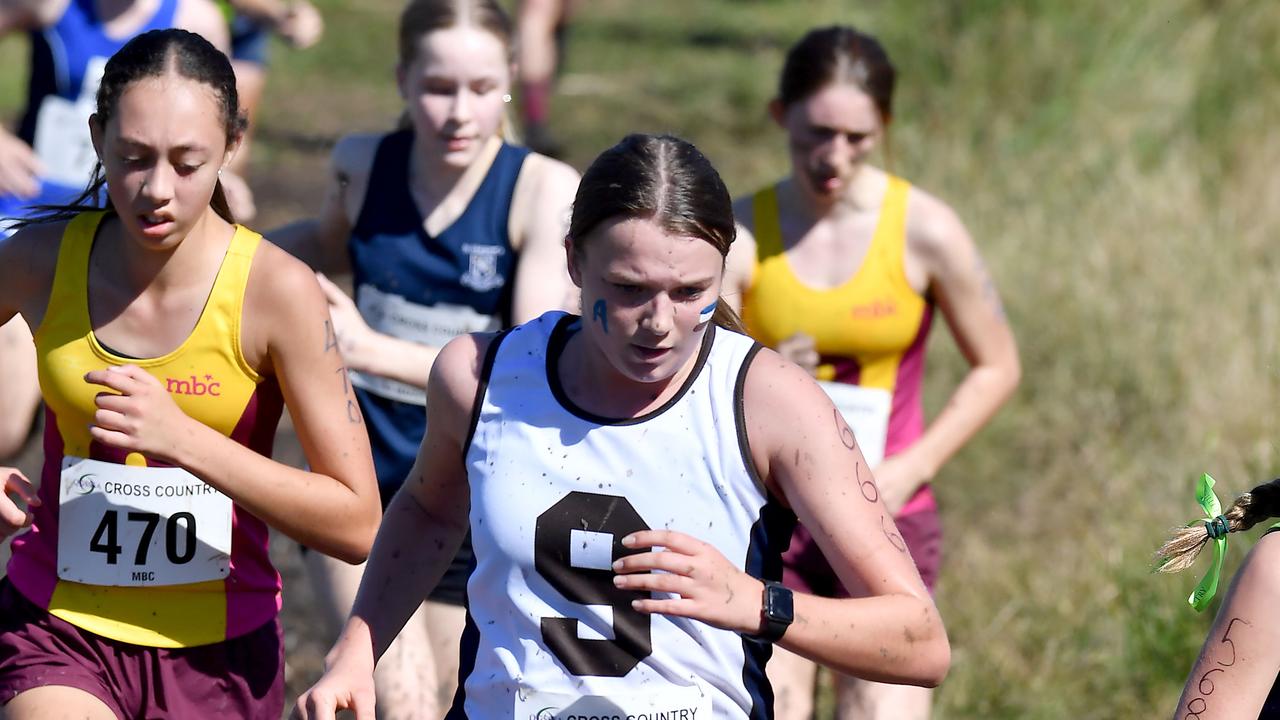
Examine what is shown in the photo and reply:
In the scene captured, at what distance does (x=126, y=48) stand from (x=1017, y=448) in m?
4.68

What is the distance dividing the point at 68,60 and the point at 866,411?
242 cm

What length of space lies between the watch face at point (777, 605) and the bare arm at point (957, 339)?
1795mm

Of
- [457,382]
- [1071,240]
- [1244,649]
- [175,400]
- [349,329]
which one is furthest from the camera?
[1071,240]

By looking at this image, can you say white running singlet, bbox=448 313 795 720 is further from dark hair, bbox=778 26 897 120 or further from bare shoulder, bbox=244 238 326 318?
dark hair, bbox=778 26 897 120

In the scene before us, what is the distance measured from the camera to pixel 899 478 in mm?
4367

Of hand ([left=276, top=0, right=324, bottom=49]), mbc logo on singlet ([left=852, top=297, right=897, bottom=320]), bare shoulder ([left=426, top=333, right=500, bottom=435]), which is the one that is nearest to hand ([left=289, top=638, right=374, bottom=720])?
bare shoulder ([left=426, top=333, right=500, bottom=435])

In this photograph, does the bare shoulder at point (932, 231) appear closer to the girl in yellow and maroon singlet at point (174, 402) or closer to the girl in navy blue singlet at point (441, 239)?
the girl in navy blue singlet at point (441, 239)

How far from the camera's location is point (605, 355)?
2807mm

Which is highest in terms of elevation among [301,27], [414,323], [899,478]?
[301,27]

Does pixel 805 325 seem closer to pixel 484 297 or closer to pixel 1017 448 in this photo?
pixel 484 297

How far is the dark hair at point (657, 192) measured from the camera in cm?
273

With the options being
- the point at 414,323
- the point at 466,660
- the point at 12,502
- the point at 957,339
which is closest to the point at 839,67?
the point at 957,339

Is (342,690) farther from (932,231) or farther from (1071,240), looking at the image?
(1071,240)

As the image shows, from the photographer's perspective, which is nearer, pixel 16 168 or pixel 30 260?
pixel 30 260
